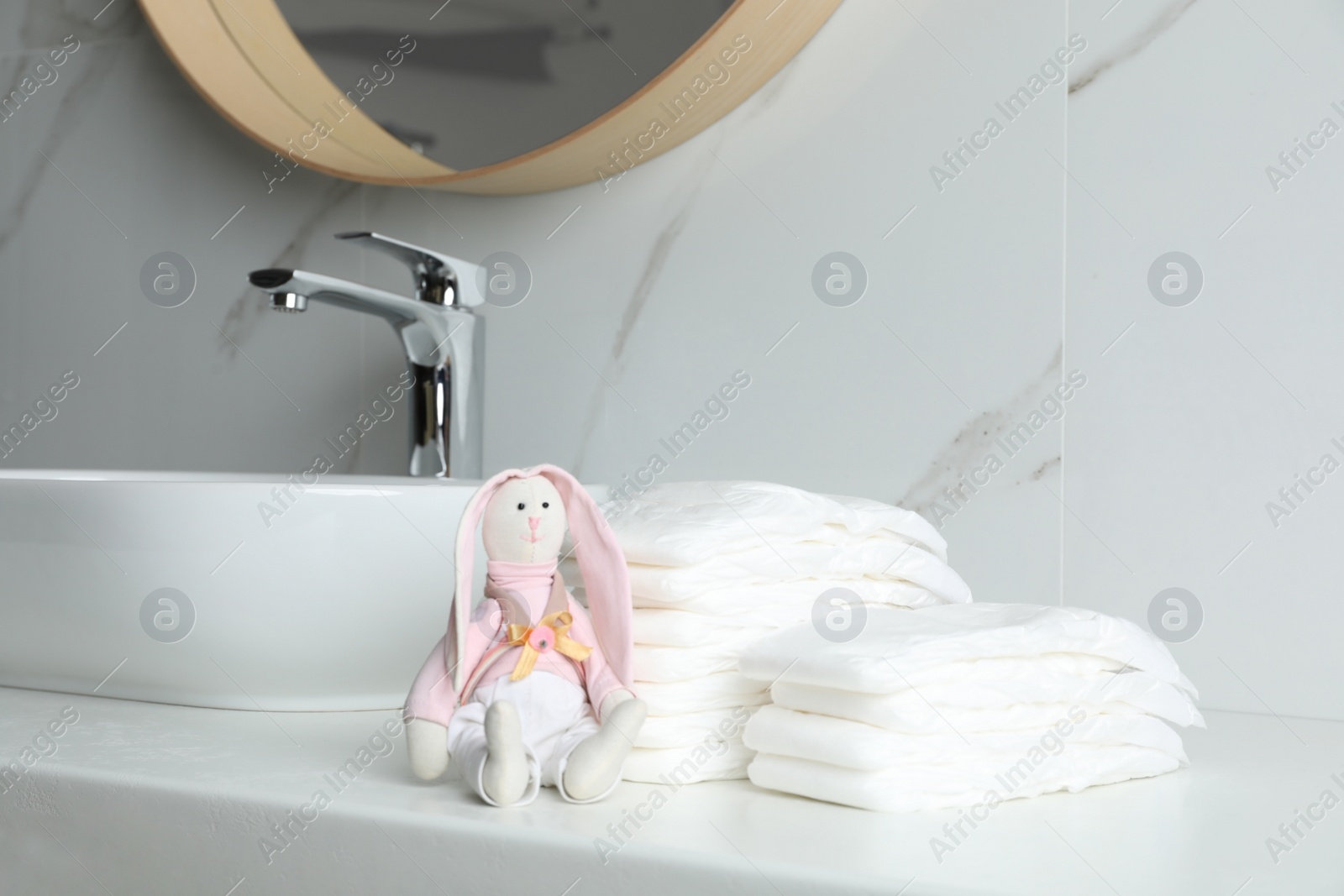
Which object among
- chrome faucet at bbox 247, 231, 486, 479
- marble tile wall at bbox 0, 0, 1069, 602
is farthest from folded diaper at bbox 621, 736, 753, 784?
chrome faucet at bbox 247, 231, 486, 479

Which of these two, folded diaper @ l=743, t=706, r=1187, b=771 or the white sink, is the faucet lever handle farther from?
folded diaper @ l=743, t=706, r=1187, b=771

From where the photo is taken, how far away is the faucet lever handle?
3.34 feet

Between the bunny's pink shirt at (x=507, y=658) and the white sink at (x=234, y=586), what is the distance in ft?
0.63

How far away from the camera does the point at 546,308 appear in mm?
1118

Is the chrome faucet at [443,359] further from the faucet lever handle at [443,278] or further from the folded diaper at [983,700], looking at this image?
the folded diaper at [983,700]

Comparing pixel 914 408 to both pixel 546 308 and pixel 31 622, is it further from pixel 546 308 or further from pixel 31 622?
pixel 31 622

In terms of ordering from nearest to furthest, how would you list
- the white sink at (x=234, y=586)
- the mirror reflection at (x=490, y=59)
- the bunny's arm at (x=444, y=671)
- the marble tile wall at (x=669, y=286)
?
the bunny's arm at (x=444, y=671) < the white sink at (x=234, y=586) < the marble tile wall at (x=669, y=286) < the mirror reflection at (x=490, y=59)

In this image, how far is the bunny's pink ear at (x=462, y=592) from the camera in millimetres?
556

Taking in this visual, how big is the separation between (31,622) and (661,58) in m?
0.69

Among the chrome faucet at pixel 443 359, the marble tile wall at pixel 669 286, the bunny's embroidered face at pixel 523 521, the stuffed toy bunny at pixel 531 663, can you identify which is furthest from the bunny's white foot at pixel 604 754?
the chrome faucet at pixel 443 359

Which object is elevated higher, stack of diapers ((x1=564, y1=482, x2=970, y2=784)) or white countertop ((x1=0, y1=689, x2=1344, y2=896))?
stack of diapers ((x1=564, y1=482, x2=970, y2=784))

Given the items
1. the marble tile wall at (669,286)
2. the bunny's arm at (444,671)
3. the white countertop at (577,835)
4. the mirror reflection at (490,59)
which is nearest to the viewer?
the white countertop at (577,835)

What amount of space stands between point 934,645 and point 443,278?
2.17 ft

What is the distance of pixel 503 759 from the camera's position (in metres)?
0.50
